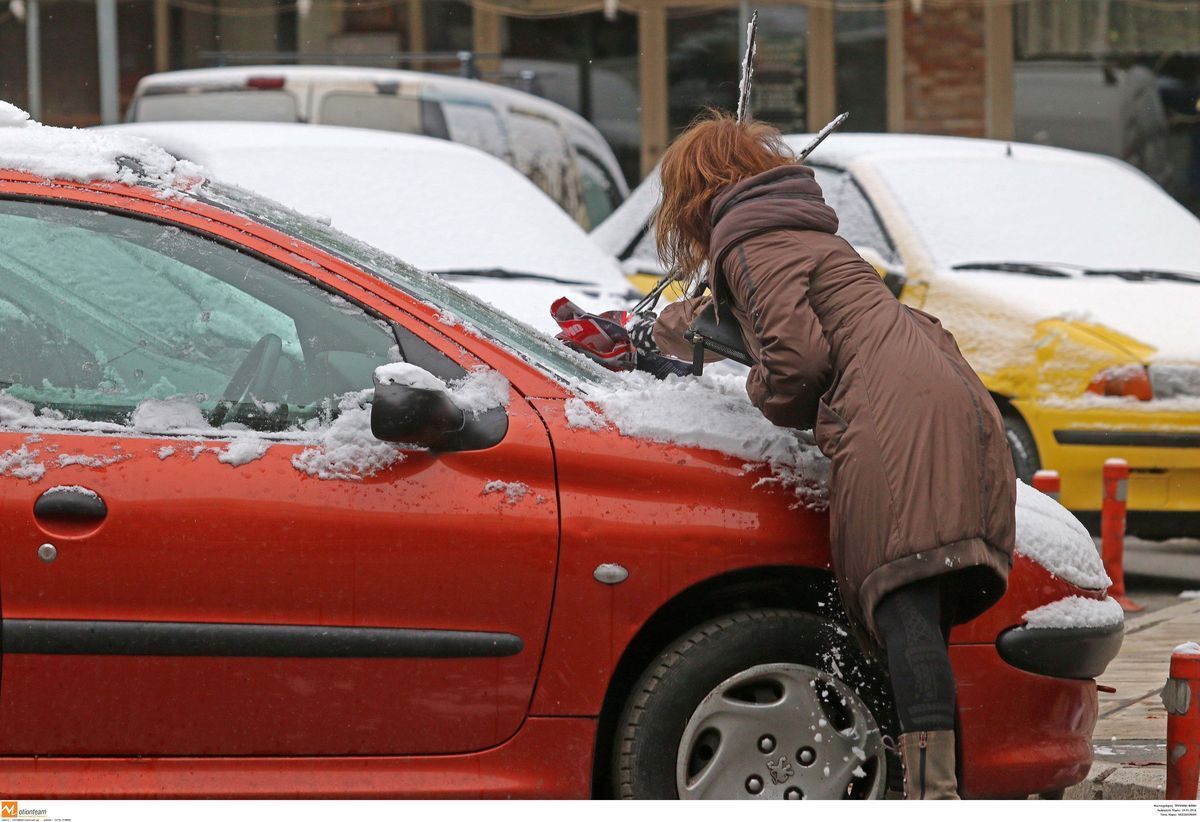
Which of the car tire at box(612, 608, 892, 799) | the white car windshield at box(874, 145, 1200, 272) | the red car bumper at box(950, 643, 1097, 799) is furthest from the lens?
the white car windshield at box(874, 145, 1200, 272)

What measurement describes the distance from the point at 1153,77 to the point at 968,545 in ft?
47.2

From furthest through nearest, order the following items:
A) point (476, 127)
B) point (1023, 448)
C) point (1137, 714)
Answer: point (476, 127) → point (1023, 448) → point (1137, 714)

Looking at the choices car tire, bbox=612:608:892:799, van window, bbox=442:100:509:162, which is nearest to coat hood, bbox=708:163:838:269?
car tire, bbox=612:608:892:799

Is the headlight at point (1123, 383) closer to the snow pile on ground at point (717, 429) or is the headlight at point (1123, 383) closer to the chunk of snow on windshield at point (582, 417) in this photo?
the snow pile on ground at point (717, 429)

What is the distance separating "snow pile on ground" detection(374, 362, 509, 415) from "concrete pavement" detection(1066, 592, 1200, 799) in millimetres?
1821

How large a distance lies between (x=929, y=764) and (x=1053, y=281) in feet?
15.0

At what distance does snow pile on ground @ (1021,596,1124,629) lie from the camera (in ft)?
12.4

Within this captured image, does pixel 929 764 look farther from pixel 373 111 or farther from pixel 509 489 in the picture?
pixel 373 111

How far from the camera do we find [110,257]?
3752 millimetres

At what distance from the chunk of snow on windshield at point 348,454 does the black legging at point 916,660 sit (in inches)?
39.1

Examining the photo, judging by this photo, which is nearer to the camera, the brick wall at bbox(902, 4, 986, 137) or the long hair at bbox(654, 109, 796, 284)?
the long hair at bbox(654, 109, 796, 284)

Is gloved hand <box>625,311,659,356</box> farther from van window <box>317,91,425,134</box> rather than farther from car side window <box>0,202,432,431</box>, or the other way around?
van window <box>317,91,425,134</box>

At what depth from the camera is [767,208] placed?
3.80m

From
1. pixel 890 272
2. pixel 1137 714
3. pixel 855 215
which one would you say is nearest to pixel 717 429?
pixel 1137 714
